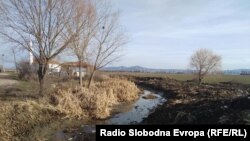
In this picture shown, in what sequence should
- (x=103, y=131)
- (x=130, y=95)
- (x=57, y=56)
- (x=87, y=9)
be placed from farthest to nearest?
(x=130, y=95), (x=87, y=9), (x=57, y=56), (x=103, y=131)

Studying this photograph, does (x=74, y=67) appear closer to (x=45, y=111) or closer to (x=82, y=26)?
(x=82, y=26)

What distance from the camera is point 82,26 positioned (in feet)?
88.6

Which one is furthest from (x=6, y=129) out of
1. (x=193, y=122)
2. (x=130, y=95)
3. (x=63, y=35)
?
(x=130, y=95)

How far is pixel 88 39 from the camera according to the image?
29.7 metres

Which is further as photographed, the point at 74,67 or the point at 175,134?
the point at 74,67

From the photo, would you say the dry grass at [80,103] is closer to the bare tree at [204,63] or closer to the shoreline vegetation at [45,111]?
the shoreline vegetation at [45,111]

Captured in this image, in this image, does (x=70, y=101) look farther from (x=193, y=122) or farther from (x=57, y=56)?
(x=193, y=122)

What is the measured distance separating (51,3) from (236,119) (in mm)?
13308

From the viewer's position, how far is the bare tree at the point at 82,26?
26.1 meters

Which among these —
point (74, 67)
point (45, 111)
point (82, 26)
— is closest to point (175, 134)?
point (45, 111)

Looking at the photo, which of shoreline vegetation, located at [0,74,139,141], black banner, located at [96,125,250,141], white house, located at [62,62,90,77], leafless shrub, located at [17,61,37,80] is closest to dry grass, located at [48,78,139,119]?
shoreline vegetation, located at [0,74,139,141]

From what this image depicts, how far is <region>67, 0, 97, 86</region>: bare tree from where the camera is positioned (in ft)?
85.7

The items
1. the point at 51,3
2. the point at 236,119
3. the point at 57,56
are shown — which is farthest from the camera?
the point at 57,56

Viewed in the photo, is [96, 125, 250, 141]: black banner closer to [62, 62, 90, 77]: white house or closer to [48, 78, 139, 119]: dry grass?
[48, 78, 139, 119]: dry grass
